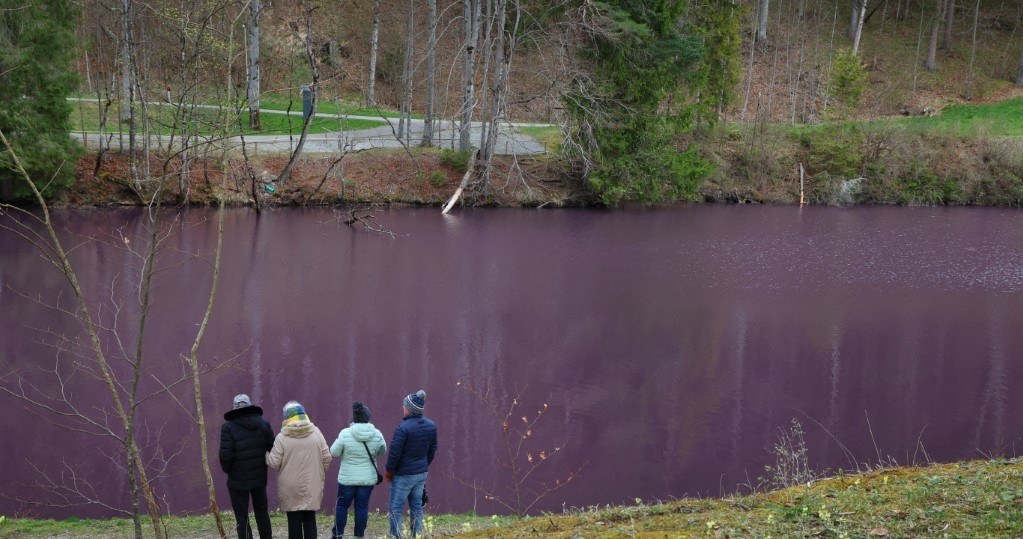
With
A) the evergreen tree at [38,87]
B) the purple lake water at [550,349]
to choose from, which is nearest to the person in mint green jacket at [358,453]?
the purple lake water at [550,349]

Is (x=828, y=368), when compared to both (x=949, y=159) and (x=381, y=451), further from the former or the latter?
(x=949, y=159)

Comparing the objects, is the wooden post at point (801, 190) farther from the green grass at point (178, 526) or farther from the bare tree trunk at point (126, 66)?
the green grass at point (178, 526)

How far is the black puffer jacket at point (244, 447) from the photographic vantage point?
7660 mm

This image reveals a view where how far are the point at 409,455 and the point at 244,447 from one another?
1440 millimetres

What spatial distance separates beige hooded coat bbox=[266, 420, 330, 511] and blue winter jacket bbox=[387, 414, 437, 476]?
2.30ft

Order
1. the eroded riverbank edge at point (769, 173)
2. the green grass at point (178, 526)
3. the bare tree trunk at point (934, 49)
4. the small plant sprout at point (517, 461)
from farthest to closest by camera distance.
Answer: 1. the bare tree trunk at point (934, 49)
2. the eroded riverbank edge at point (769, 173)
3. the small plant sprout at point (517, 461)
4. the green grass at point (178, 526)

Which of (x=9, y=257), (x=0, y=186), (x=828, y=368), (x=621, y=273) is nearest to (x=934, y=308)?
(x=828, y=368)

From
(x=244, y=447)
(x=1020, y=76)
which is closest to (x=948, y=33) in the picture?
(x=1020, y=76)

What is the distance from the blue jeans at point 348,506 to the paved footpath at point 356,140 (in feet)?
69.1

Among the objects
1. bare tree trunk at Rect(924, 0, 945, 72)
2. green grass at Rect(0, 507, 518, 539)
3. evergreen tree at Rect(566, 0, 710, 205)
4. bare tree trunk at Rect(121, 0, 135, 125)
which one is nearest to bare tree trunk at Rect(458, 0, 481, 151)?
evergreen tree at Rect(566, 0, 710, 205)

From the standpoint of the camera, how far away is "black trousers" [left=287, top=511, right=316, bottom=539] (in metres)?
7.90

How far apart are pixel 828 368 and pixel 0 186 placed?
2395 centimetres

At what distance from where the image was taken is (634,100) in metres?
32.7

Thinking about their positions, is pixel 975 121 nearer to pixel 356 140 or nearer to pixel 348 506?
pixel 356 140
